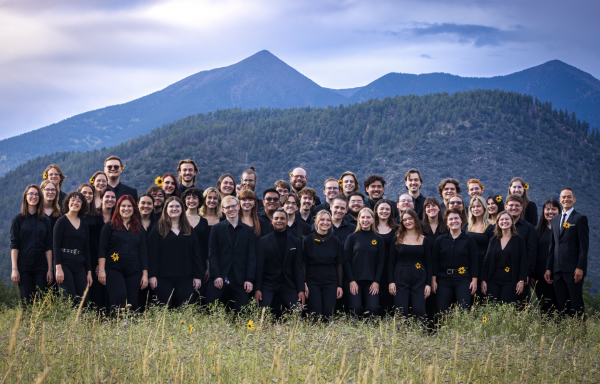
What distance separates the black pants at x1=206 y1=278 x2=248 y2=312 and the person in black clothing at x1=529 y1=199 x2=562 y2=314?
182 inches

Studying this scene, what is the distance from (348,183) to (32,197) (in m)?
4.80

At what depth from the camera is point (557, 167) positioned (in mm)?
A: 95438

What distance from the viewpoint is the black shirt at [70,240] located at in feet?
22.6

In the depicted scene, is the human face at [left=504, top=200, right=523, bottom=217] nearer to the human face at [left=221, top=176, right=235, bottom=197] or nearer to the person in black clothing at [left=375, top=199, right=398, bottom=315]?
the person in black clothing at [left=375, top=199, right=398, bottom=315]

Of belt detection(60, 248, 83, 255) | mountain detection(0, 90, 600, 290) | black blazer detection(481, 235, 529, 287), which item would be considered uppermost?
mountain detection(0, 90, 600, 290)

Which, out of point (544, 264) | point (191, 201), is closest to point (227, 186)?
point (191, 201)

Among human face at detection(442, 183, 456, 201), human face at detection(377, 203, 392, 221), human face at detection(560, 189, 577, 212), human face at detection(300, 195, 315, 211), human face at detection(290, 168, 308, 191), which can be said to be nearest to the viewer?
human face at detection(377, 203, 392, 221)

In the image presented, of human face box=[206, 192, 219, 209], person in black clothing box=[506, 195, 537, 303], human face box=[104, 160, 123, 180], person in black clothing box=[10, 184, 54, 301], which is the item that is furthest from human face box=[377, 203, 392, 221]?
person in black clothing box=[10, 184, 54, 301]

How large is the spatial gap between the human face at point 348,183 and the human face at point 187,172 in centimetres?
261

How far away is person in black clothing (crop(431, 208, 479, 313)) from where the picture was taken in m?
7.44

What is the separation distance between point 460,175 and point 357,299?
293 ft

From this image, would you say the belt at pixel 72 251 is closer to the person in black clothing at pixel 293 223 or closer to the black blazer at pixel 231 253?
the black blazer at pixel 231 253

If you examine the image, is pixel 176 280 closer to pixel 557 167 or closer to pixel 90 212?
pixel 90 212

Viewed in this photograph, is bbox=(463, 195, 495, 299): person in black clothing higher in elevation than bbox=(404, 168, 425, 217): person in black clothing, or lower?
lower
